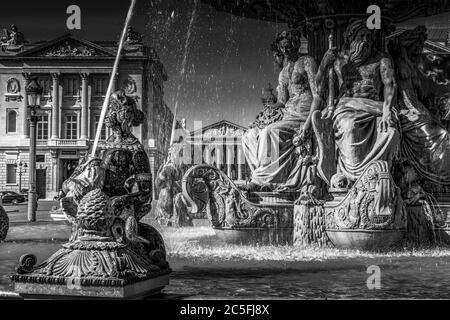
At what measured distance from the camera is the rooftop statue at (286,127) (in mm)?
9734

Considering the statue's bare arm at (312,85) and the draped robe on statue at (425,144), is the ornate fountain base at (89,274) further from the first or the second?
the draped robe on statue at (425,144)

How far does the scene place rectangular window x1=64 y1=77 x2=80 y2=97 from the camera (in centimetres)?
7225

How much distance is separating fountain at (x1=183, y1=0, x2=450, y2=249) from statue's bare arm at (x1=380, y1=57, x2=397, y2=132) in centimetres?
1

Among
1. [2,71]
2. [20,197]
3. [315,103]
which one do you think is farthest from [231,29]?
[2,71]

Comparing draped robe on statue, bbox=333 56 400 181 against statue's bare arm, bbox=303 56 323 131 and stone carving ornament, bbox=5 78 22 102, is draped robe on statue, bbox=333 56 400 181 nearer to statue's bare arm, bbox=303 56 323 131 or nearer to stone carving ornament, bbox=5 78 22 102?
statue's bare arm, bbox=303 56 323 131

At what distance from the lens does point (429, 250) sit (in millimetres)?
8789

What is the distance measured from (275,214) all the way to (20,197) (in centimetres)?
4020

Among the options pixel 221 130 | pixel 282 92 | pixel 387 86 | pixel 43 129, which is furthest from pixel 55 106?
pixel 387 86

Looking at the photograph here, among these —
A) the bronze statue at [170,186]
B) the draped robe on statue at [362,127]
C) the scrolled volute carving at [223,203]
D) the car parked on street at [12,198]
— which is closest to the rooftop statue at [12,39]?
the car parked on street at [12,198]

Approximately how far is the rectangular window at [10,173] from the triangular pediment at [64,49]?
39.8 ft

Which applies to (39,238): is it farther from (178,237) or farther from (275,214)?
(275,214)

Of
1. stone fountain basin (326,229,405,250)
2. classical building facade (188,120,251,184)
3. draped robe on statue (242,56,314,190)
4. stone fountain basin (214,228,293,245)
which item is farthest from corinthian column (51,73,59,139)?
stone fountain basin (326,229,405,250)

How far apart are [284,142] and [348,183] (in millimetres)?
1147

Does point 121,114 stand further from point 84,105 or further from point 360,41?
point 84,105
